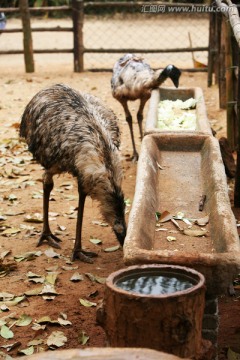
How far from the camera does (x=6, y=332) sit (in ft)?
14.1

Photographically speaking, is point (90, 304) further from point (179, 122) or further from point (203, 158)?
point (179, 122)

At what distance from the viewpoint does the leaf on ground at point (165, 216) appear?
4767mm

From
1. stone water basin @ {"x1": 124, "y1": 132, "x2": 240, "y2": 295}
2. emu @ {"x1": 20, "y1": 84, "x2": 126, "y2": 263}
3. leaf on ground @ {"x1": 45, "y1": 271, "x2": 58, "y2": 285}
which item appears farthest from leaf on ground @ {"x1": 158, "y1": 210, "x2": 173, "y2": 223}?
leaf on ground @ {"x1": 45, "y1": 271, "x2": 58, "y2": 285}

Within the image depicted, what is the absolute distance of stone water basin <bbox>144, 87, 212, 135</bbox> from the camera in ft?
20.9

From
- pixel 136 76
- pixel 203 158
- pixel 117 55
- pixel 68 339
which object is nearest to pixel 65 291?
pixel 68 339

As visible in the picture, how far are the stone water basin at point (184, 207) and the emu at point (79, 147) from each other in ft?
0.94

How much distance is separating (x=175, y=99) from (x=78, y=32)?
527 centimetres

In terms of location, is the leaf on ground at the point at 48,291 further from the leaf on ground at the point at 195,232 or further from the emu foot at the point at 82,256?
the leaf on ground at the point at 195,232

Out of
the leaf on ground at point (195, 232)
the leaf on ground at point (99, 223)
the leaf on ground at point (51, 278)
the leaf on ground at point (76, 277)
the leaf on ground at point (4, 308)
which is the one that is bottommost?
the leaf on ground at point (99, 223)

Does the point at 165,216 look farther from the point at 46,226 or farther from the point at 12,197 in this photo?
the point at 12,197

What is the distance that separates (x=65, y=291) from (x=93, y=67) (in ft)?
31.4

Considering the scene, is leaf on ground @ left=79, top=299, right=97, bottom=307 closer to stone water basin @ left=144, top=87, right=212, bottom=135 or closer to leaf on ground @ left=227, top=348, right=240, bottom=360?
leaf on ground @ left=227, top=348, right=240, bottom=360

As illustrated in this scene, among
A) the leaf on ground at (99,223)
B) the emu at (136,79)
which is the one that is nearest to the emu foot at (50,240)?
the leaf on ground at (99,223)

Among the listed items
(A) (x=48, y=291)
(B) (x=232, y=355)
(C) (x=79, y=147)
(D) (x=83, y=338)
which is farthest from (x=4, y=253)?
(B) (x=232, y=355)
